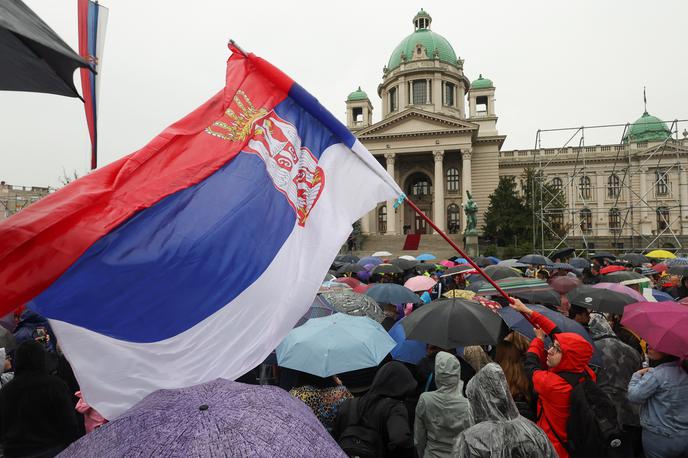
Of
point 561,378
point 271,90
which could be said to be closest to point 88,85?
point 271,90

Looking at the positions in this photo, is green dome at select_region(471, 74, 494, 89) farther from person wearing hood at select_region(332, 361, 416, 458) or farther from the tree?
person wearing hood at select_region(332, 361, 416, 458)

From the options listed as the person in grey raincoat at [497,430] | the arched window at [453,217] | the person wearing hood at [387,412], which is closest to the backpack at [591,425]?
the person in grey raincoat at [497,430]

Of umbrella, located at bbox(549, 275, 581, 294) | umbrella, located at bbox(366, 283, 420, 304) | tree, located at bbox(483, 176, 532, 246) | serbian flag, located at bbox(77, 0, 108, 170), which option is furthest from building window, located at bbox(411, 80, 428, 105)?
Result: serbian flag, located at bbox(77, 0, 108, 170)

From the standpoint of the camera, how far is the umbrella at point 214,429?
1389mm

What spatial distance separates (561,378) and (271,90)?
111 inches

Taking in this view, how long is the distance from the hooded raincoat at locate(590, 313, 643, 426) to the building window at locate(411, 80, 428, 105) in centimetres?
5042

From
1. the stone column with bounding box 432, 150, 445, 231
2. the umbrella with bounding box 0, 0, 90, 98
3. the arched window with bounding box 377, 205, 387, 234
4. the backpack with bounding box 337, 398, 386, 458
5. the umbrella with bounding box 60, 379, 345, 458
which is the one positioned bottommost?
the backpack with bounding box 337, 398, 386, 458

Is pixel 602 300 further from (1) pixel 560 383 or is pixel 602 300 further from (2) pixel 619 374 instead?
(1) pixel 560 383

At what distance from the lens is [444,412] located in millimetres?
3279

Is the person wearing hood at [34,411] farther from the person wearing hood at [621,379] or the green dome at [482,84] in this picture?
the green dome at [482,84]

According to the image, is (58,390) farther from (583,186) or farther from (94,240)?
(583,186)

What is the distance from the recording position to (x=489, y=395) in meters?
2.46

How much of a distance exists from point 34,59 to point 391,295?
573 cm

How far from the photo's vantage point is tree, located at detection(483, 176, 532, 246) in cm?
3719
